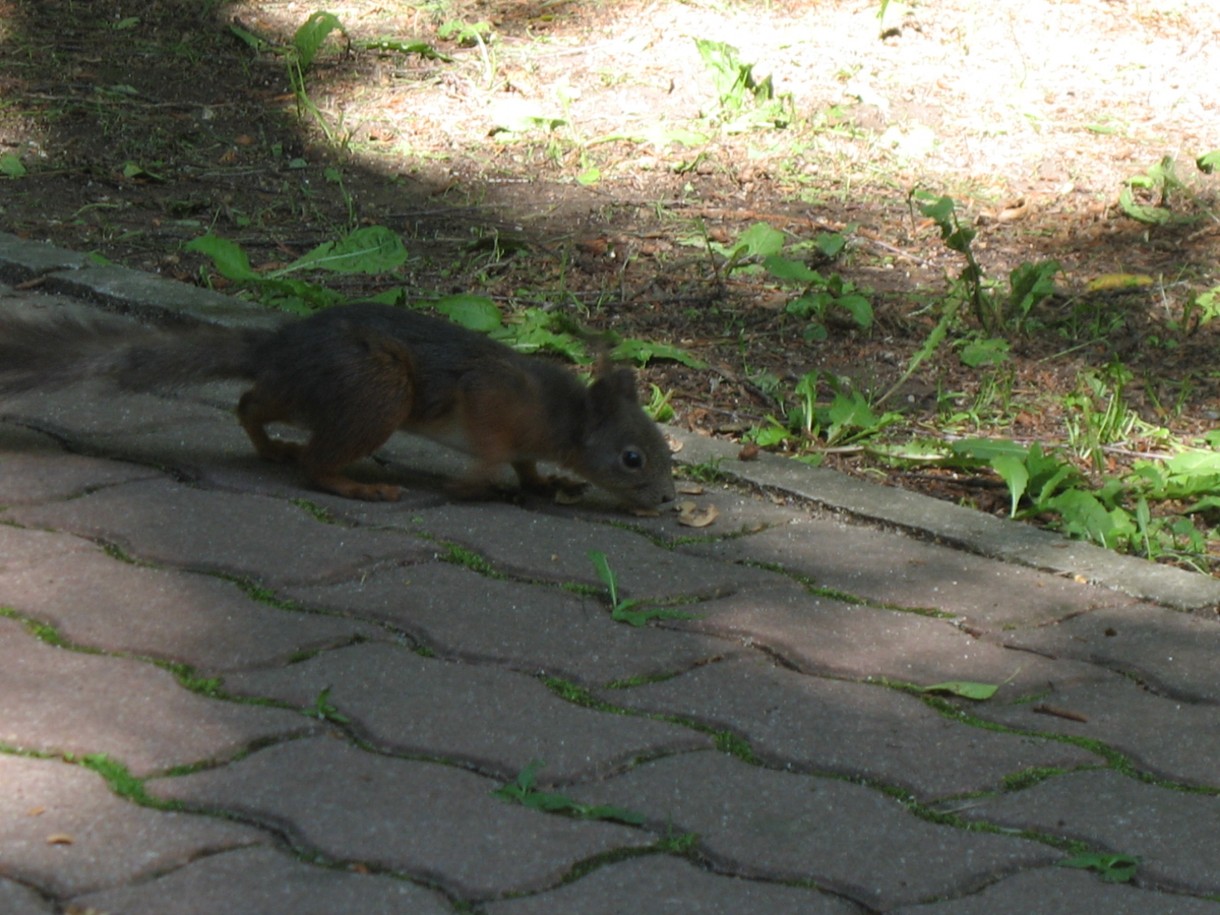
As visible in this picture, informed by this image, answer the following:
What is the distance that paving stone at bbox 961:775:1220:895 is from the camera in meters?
2.51

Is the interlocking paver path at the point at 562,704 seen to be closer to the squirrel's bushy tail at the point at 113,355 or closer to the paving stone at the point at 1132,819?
the paving stone at the point at 1132,819

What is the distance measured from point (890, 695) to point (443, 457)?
196 centimetres

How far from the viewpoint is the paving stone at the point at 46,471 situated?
3699 millimetres

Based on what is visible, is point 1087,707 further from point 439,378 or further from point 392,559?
point 439,378

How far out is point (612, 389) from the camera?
4383 mm

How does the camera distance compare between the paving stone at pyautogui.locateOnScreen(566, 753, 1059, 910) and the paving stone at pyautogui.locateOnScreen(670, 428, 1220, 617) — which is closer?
the paving stone at pyautogui.locateOnScreen(566, 753, 1059, 910)

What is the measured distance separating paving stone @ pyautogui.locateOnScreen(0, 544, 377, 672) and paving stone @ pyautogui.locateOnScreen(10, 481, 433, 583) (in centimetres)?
13

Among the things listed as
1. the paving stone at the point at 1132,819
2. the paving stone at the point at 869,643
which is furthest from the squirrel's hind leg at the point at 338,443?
the paving stone at the point at 1132,819

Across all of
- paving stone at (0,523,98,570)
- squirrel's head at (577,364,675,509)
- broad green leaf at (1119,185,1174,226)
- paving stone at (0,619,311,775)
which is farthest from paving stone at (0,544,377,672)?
broad green leaf at (1119,185,1174,226)

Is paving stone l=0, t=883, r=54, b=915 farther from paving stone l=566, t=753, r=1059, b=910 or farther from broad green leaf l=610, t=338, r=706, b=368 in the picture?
broad green leaf l=610, t=338, r=706, b=368

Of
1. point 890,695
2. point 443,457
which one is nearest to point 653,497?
point 443,457

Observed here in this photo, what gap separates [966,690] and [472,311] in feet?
8.82

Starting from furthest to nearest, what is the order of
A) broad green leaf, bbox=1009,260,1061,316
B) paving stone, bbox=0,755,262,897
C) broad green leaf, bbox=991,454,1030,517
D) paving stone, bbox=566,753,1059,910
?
broad green leaf, bbox=1009,260,1061,316, broad green leaf, bbox=991,454,1030,517, paving stone, bbox=566,753,1059,910, paving stone, bbox=0,755,262,897

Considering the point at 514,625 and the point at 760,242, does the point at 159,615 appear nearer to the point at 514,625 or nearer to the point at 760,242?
the point at 514,625
